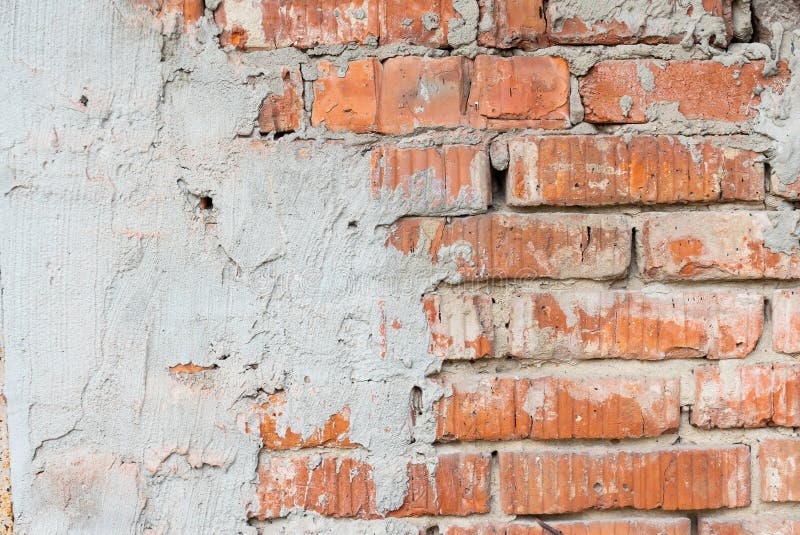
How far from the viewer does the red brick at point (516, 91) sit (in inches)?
40.4

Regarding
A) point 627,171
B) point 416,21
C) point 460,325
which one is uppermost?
point 416,21

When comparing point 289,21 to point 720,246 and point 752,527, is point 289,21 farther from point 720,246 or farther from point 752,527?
point 752,527

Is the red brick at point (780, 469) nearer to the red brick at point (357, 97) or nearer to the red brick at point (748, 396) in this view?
the red brick at point (748, 396)

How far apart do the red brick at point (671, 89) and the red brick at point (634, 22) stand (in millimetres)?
37

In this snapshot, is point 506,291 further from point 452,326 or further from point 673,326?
point 673,326

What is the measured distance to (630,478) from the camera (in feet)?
3.34

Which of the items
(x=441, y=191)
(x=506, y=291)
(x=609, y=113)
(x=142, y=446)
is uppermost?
(x=609, y=113)

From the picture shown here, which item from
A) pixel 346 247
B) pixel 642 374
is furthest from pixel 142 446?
pixel 642 374

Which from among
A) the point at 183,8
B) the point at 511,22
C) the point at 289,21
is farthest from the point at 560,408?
the point at 183,8

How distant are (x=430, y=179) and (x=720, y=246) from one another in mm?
424

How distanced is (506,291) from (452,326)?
93 mm

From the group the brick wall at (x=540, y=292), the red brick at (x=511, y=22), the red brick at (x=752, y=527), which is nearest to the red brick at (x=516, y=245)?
the brick wall at (x=540, y=292)

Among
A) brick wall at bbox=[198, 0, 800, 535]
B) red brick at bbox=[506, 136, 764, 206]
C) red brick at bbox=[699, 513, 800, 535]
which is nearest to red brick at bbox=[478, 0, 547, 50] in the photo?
brick wall at bbox=[198, 0, 800, 535]

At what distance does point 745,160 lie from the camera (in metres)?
1.02
